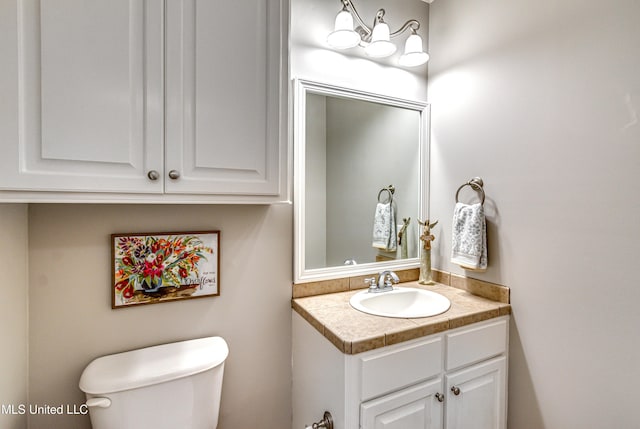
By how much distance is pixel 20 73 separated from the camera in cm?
79

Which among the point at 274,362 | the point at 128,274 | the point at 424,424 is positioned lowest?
the point at 424,424

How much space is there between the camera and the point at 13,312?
96 centimetres

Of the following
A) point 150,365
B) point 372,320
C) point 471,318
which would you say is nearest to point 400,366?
point 372,320

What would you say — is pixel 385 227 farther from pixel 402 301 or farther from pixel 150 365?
pixel 150 365

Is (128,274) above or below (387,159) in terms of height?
below

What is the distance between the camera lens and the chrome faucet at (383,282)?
1.54 m

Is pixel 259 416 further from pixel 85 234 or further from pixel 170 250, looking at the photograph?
pixel 85 234

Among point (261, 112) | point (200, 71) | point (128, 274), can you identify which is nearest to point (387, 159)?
point (261, 112)

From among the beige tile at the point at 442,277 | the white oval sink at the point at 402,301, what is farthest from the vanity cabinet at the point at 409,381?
the beige tile at the point at 442,277

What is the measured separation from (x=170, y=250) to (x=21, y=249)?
43cm

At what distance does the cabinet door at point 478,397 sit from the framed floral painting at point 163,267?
41.1 inches

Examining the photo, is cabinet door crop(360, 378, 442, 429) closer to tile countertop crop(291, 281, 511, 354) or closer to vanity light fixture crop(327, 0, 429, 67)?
tile countertop crop(291, 281, 511, 354)

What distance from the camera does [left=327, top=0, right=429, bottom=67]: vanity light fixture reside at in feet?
4.57

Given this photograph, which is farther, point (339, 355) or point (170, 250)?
point (170, 250)
